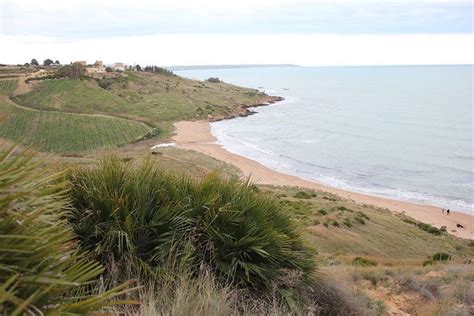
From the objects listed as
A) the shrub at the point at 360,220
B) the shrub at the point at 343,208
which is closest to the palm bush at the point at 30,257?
the shrub at the point at 360,220

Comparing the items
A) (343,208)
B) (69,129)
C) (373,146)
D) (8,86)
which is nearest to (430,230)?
(343,208)

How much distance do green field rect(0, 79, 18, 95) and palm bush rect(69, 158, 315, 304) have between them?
87967 millimetres

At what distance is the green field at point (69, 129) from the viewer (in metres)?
59.2

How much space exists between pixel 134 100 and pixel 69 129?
3584 centimetres

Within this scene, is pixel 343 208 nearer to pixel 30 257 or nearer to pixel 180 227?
pixel 180 227

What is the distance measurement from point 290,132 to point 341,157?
21.9 m

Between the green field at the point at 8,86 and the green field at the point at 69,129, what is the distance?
986 centimetres

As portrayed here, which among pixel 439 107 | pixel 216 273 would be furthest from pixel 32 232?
pixel 439 107

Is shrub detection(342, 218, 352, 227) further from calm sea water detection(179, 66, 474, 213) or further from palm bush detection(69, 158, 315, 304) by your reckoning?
calm sea water detection(179, 66, 474, 213)

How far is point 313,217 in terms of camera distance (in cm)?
2544

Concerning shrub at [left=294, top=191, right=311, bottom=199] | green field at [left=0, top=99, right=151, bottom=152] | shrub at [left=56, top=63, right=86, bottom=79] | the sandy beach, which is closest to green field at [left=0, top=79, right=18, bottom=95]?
green field at [left=0, top=99, right=151, bottom=152]

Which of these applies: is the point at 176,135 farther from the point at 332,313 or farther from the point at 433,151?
the point at 332,313

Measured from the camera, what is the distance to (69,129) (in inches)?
2571

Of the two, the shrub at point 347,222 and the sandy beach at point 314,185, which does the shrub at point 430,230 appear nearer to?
the sandy beach at point 314,185
